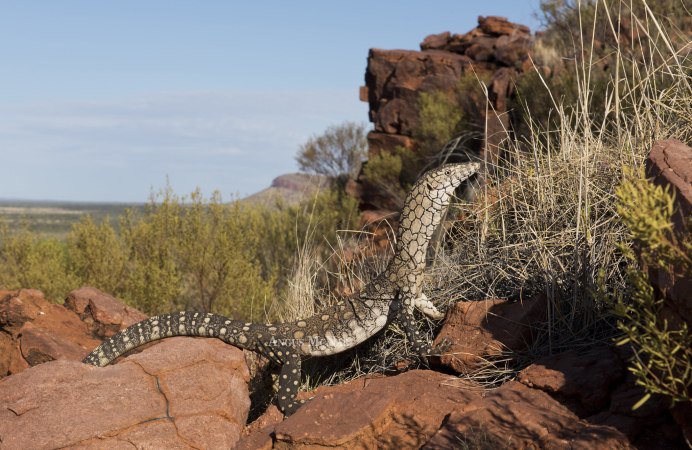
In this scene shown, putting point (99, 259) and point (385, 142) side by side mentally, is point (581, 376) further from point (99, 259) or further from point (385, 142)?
point (385, 142)

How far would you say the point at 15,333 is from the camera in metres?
6.84

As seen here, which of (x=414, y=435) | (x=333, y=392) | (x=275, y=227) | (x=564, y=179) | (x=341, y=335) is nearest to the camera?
(x=414, y=435)

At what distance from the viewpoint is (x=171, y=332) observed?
6.34m

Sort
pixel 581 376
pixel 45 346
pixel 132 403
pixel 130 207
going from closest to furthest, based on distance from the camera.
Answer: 1. pixel 581 376
2. pixel 132 403
3. pixel 45 346
4. pixel 130 207

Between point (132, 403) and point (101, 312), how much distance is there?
2.64 m

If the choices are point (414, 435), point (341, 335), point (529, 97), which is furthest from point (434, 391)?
point (529, 97)

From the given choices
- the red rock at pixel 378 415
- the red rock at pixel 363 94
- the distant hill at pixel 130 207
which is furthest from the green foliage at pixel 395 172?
the red rock at pixel 378 415

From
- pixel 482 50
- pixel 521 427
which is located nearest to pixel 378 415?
pixel 521 427

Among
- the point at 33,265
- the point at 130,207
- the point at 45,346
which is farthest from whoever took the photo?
the point at 130,207

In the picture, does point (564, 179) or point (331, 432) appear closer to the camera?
point (331, 432)

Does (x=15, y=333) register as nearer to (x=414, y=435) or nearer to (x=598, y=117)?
(x=414, y=435)

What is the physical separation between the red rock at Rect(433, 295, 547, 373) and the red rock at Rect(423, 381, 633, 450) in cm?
78

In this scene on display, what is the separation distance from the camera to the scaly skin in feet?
19.9

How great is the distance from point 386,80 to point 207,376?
1790 cm
